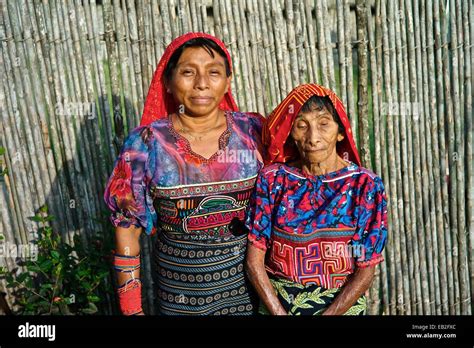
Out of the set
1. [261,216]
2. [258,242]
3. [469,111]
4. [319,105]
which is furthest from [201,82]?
[469,111]

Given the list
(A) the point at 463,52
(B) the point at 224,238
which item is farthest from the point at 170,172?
(A) the point at 463,52

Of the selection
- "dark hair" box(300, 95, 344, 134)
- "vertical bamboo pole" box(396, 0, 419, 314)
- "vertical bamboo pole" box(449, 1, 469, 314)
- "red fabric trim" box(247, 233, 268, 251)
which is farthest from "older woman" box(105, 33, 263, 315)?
"vertical bamboo pole" box(449, 1, 469, 314)

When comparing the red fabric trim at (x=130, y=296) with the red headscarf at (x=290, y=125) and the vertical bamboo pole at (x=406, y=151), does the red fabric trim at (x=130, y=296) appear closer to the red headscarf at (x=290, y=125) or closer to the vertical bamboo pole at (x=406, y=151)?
the red headscarf at (x=290, y=125)

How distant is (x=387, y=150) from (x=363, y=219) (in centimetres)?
188

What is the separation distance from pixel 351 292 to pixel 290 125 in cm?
86

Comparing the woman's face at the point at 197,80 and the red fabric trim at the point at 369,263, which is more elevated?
the woman's face at the point at 197,80

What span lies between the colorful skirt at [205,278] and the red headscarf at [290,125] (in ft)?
1.63

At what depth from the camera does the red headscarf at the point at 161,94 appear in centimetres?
264

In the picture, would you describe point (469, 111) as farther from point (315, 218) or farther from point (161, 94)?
point (161, 94)

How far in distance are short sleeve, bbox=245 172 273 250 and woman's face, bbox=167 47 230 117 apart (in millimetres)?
473

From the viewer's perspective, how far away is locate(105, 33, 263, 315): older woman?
2.61 metres

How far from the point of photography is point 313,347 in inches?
104

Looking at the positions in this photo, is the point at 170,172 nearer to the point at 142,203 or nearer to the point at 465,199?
the point at 142,203

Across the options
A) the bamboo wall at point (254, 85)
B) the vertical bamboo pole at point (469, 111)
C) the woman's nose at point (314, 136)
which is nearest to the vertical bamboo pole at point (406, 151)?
the bamboo wall at point (254, 85)
